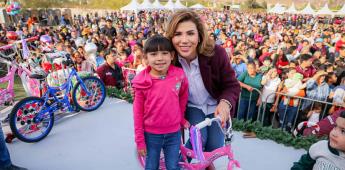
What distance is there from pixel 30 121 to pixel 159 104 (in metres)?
2.44

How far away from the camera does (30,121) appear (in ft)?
11.3

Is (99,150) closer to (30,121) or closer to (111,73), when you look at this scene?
(30,121)

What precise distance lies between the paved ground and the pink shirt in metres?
1.19

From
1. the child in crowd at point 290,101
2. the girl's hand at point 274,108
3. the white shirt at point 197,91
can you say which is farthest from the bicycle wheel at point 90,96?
the child in crowd at point 290,101

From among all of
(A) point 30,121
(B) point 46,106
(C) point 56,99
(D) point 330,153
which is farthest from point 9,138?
(D) point 330,153

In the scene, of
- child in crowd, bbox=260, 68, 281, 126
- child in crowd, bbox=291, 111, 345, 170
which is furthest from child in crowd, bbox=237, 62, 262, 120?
child in crowd, bbox=291, 111, 345, 170

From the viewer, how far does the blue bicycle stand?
333 cm

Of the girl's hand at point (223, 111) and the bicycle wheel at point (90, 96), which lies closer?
the girl's hand at point (223, 111)

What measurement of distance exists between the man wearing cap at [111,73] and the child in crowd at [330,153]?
4141 mm

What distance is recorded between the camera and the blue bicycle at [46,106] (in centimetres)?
333

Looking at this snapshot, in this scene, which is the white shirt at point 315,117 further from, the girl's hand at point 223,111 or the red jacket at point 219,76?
the girl's hand at point 223,111

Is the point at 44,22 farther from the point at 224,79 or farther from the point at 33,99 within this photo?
the point at 224,79

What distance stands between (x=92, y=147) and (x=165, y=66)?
2.09 metres

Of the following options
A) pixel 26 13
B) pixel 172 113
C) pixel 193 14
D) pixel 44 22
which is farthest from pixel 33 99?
pixel 26 13
